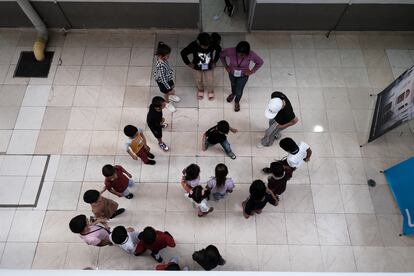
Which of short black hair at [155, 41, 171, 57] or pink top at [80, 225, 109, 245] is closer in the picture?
pink top at [80, 225, 109, 245]

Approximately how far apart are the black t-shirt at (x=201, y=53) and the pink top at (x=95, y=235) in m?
2.83

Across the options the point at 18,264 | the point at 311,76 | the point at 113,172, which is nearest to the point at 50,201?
the point at 18,264

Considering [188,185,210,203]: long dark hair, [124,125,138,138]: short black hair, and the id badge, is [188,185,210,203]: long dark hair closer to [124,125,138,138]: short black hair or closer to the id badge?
[124,125,138,138]: short black hair

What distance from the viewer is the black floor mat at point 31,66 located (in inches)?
246

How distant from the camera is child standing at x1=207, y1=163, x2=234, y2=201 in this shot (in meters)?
4.02

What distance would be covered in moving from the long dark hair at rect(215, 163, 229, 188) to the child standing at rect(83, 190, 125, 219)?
5.20 feet

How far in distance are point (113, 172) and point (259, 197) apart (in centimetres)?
198

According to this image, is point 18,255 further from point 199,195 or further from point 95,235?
point 199,195

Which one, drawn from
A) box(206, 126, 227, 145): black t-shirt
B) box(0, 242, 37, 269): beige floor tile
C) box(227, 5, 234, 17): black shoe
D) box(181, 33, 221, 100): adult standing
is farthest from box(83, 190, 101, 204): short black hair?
box(227, 5, 234, 17): black shoe

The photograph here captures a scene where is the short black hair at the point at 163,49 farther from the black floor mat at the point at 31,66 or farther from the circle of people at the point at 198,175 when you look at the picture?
the black floor mat at the point at 31,66

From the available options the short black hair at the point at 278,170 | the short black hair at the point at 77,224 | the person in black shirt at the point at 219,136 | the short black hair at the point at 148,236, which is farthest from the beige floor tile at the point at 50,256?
the short black hair at the point at 278,170

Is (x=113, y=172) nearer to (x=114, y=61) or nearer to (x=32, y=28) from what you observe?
(x=114, y=61)

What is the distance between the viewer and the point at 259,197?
13.5 ft

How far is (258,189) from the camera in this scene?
3936 millimetres
